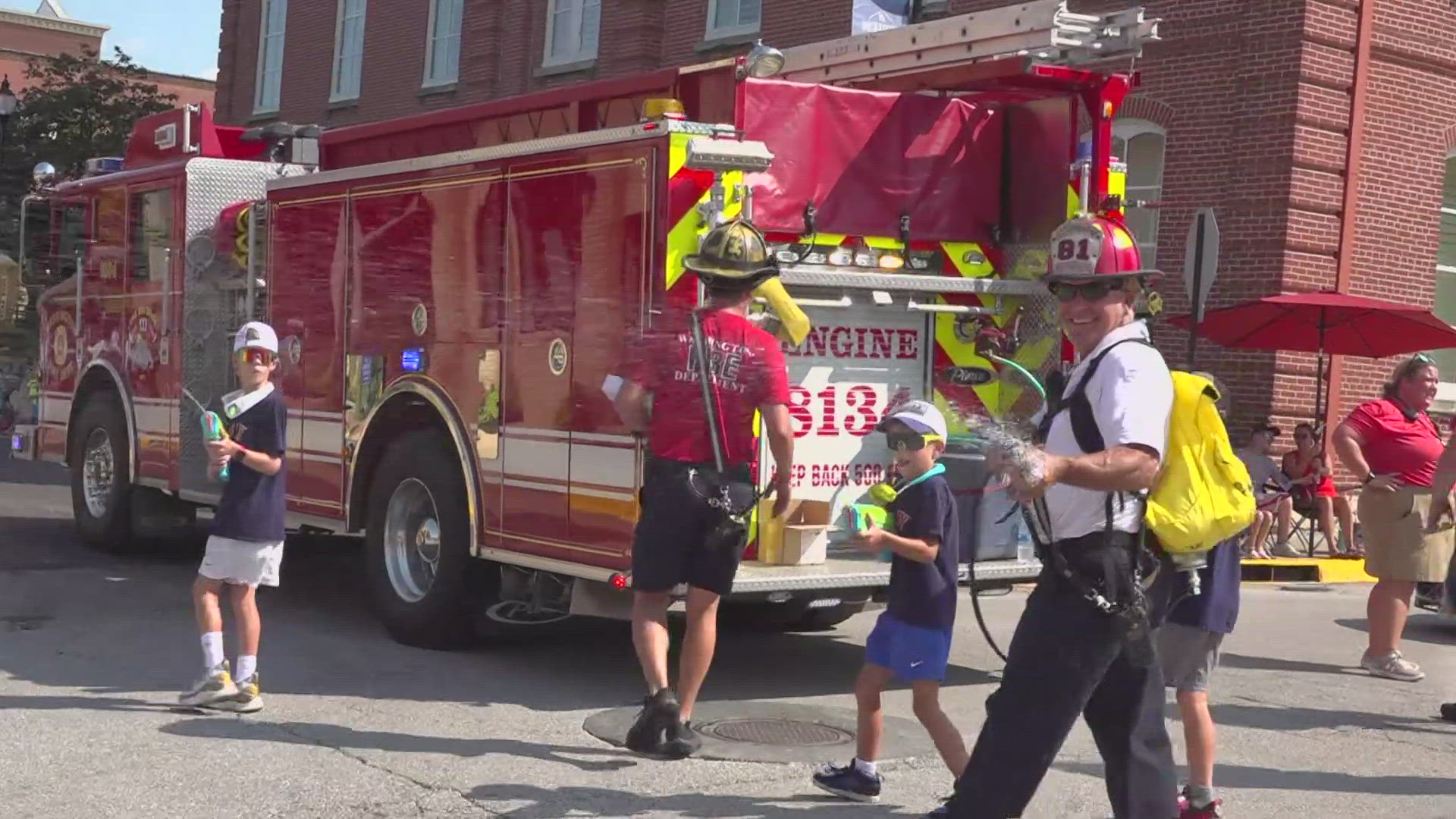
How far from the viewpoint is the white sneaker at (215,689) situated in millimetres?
7156

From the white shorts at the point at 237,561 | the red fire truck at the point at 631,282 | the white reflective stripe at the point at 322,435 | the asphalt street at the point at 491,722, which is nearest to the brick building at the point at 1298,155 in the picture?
the asphalt street at the point at 491,722

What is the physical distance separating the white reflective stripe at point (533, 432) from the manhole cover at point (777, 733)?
1486 millimetres

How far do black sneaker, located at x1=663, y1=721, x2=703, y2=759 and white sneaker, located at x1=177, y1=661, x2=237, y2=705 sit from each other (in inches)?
71.8

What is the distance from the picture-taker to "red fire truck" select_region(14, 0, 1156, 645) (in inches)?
303

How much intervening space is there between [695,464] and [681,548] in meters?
0.32

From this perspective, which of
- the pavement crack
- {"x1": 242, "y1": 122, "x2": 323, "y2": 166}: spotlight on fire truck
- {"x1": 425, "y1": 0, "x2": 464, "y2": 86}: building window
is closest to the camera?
the pavement crack

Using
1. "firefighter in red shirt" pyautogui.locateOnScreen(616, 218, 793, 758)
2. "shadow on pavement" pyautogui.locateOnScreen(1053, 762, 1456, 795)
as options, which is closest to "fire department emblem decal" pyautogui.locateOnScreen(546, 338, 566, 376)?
"firefighter in red shirt" pyautogui.locateOnScreen(616, 218, 793, 758)

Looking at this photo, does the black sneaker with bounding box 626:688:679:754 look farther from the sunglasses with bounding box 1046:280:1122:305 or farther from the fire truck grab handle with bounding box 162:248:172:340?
the fire truck grab handle with bounding box 162:248:172:340

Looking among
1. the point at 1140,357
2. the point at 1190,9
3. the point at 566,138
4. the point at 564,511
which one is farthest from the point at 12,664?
the point at 1190,9

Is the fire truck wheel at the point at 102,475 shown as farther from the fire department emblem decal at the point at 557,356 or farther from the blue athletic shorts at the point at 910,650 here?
the blue athletic shorts at the point at 910,650

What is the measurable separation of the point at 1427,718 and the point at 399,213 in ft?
17.8

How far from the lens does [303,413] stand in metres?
9.80

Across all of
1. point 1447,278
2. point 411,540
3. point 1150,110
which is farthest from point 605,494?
point 1447,278

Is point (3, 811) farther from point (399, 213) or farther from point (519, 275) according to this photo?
point (399, 213)
